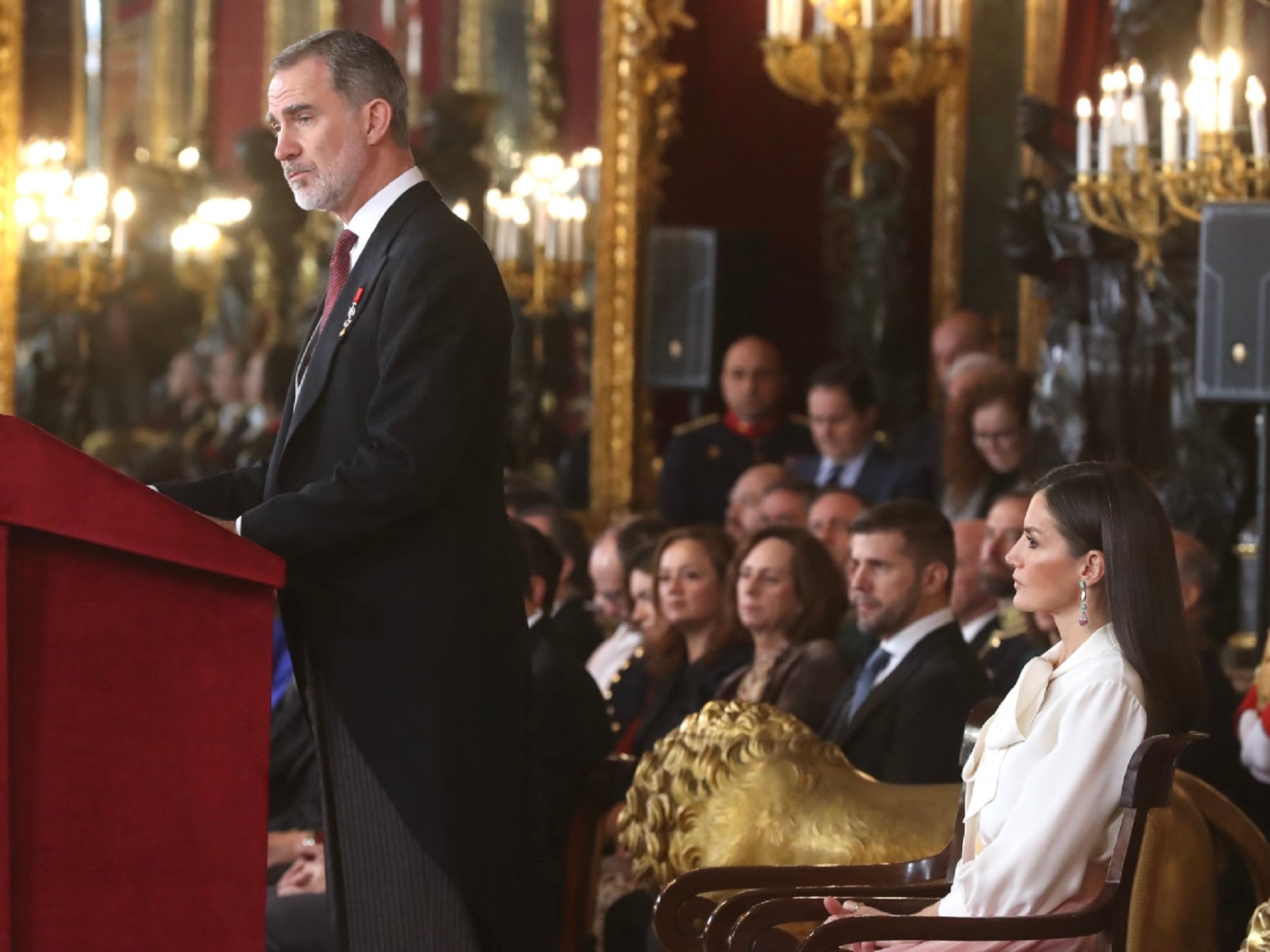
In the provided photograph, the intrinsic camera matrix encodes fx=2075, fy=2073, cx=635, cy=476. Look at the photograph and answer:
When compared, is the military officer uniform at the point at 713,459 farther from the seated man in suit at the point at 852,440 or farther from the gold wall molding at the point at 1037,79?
the gold wall molding at the point at 1037,79

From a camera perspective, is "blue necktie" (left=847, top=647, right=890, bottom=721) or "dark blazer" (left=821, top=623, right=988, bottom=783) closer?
"dark blazer" (left=821, top=623, right=988, bottom=783)

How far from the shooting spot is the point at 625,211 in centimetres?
813

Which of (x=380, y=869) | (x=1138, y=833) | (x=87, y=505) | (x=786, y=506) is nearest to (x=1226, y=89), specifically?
(x=786, y=506)

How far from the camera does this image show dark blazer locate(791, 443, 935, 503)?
662cm

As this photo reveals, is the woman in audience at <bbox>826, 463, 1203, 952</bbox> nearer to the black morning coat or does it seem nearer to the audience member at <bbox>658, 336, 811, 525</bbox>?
the black morning coat

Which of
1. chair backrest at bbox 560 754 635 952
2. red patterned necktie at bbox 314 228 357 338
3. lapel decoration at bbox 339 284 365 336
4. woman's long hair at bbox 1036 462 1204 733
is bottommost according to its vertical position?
chair backrest at bbox 560 754 635 952

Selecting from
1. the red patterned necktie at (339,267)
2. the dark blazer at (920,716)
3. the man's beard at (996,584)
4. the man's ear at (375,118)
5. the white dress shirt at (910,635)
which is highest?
the man's ear at (375,118)

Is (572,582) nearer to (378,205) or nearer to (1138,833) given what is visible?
(378,205)

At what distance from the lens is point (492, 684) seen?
8.46 feet

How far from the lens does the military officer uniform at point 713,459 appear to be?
7.52m

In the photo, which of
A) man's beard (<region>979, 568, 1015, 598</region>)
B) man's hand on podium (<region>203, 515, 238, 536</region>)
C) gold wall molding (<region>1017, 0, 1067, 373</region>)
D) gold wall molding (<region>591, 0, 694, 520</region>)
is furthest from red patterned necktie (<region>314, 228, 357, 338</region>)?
gold wall molding (<region>591, 0, 694, 520</region>)

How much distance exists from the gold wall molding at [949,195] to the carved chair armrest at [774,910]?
5.48 m

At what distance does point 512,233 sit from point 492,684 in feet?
19.2

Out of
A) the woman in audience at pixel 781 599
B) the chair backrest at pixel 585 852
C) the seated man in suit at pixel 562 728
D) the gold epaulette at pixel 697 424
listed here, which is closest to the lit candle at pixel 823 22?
the gold epaulette at pixel 697 424
